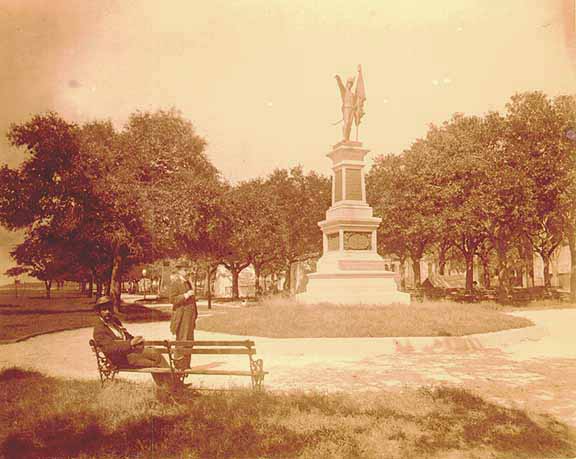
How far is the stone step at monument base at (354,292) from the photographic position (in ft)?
60.7

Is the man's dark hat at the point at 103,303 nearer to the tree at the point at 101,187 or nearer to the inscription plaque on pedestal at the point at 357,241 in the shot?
the tree at the point at 101,187

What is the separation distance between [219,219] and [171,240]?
2.84 m

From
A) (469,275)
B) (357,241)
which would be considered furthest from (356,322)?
(469,275)

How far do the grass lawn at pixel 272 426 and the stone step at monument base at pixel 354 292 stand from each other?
11.0 meters

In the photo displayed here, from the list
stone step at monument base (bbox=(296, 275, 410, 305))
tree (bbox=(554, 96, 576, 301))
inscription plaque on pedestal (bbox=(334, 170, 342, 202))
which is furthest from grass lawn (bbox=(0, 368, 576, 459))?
tree (bbox=(554, 96, 576, 301))

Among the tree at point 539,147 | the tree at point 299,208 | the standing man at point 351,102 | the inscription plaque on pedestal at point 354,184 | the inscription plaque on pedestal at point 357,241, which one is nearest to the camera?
the inscription plaque on pedestal at point 357,241

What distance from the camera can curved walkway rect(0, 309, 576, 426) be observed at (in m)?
8.10

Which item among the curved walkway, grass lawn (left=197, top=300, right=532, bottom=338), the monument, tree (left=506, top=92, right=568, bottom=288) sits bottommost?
the curved walkway

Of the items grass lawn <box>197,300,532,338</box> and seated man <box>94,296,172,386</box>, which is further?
grass lawn <box>197,300,532,338</box>

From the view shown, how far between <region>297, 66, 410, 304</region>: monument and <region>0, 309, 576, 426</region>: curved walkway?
5537 millimetres

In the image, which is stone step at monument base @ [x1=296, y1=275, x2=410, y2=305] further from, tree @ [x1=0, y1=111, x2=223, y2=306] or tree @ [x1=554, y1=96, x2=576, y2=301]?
tree @ [x1=554, y1=96, x2=576, y2=301]

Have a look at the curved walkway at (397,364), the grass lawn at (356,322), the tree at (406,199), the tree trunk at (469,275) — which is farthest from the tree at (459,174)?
the curved walkway at (397,364)

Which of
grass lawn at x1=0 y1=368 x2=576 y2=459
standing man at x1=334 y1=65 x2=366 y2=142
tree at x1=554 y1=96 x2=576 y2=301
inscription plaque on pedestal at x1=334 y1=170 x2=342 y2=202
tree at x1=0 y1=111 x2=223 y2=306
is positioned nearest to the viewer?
grass lawn at x1=0 y1=368 x2=576 y2=459

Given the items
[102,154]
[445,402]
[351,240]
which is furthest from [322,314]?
[102,154]
